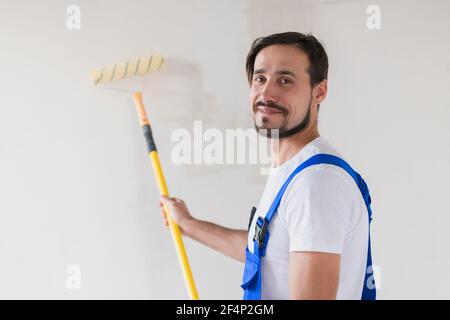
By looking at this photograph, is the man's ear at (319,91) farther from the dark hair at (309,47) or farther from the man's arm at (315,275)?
the man's arm at (315,275)

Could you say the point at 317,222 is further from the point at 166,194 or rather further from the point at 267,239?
the point at 166,194

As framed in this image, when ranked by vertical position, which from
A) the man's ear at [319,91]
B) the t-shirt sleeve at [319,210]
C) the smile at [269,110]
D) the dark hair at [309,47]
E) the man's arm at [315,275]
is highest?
the dark hair at [309,47]

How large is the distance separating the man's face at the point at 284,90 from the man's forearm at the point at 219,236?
46 centimetres

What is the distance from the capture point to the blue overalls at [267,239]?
1061 mm

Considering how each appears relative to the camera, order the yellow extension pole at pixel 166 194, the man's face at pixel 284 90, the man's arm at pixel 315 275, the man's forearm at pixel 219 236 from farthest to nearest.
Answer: the yellow extension pole at pixel 166 194 < the man's forearm at pixel 219 236 < the man's face at pixel 284 90 < the man's arm at pixel 315 275

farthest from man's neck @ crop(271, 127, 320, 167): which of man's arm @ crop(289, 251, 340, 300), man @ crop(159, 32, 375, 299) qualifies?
man's arm @ crop(289, 251, 340, 300)

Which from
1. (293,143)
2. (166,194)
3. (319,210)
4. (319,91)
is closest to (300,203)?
(319,210)

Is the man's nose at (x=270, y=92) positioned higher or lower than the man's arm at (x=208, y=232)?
higher

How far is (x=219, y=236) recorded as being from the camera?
5.26 ft

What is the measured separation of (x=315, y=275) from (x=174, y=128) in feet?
3.24

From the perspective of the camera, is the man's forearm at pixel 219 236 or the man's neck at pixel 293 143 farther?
the man's forearm at pixel 219 236

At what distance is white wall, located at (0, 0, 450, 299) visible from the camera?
5.84 ft

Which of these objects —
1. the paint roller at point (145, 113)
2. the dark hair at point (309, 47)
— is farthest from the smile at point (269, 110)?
the paint roller at point (145, 113)

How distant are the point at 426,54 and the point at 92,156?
1200 mm
